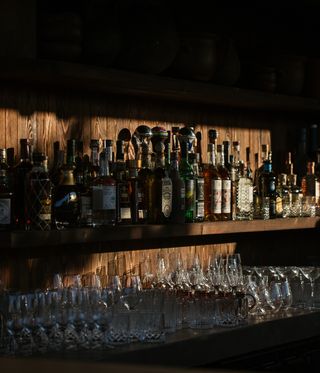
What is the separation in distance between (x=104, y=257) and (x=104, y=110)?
1.64ft

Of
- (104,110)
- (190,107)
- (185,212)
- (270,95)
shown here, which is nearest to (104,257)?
(185,212)

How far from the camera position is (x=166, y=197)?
2805mm

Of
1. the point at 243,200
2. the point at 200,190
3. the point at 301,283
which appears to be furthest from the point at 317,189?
the point at 200,190

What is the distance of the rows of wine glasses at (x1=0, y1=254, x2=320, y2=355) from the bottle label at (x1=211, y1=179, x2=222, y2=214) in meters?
0.19

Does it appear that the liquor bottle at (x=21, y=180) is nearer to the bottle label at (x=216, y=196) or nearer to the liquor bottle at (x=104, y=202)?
the liquor bottle at (x=104, y=202)

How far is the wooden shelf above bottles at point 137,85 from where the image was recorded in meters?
2.37

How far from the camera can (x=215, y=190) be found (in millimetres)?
3061

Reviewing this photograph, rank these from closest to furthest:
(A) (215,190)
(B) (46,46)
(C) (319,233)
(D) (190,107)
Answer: (B) (46,46), (A) (215,190), (D) (190,107), (C) (319,233)

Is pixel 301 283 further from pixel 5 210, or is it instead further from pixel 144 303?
pixel 5 210

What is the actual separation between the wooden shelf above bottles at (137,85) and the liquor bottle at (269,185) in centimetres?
25

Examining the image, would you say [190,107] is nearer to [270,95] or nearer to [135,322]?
[270,95]

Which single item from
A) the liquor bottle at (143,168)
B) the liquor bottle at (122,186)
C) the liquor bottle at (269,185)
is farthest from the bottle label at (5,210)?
the liquor bottle at (269,185)

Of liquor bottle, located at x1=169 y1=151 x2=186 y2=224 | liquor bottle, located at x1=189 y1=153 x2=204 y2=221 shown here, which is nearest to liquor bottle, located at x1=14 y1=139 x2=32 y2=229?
liquor bottle, located at x1=169 y1=151 x2=186 y2=224

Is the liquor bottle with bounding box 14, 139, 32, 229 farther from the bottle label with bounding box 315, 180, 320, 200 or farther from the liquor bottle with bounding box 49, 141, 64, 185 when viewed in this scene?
the bottle label with bounding box 315, 180, 320, 200
